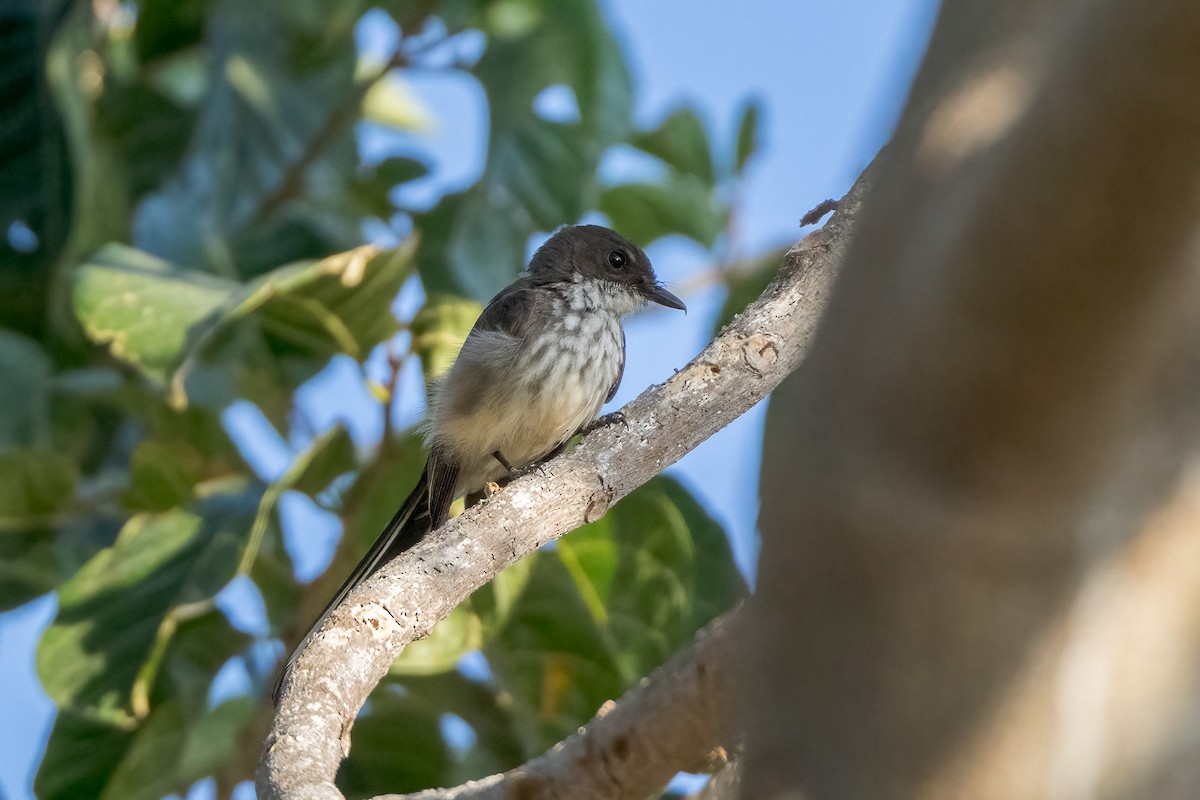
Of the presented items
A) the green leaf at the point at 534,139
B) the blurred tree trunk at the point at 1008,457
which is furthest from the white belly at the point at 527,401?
the blurred tree trunk at the point at 1008,457

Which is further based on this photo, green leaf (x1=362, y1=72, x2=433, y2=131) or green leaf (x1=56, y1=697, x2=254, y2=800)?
green leaf (x1=362, y1=72, x2=433, y2=131)

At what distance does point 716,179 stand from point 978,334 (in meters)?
4.34

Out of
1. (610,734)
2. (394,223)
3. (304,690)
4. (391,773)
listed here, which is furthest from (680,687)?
(394,223)

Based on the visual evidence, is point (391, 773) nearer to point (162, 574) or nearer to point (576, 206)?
point (162, 574)

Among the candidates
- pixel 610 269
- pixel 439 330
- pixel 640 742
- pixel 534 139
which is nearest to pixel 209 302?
pixel 439 330

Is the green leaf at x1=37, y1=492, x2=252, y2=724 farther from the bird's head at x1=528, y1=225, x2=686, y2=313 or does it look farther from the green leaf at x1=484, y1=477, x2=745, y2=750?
the bird's head at x1=528, y1=225, x2=686, y2=313

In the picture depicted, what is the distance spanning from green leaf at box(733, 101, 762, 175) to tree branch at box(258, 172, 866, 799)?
5.96 ft

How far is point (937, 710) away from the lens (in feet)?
2.97

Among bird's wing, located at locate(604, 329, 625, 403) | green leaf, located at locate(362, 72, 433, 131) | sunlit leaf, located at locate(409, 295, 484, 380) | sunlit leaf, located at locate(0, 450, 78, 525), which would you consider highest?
green leaf, located at locate(362, 72, 433, 131)

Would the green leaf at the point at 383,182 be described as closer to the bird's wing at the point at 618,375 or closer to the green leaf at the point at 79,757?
the bird's wing at the point at 618,375

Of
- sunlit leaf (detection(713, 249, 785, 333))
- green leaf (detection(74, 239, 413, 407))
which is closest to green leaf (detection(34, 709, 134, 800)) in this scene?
green leaf (detection(74, 239, 413, 407))

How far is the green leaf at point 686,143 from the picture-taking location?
5051 mm

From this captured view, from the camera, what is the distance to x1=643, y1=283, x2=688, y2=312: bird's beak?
499 centimetres

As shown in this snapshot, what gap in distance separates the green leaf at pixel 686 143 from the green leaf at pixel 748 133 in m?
0.15
